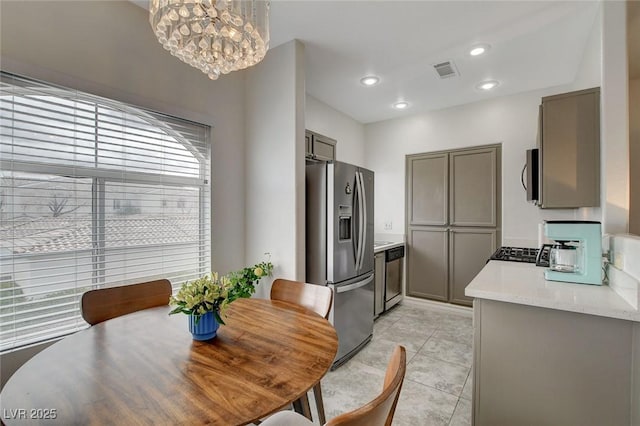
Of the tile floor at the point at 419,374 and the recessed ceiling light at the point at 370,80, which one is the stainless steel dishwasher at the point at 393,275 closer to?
the tile floor at the point at 419,374

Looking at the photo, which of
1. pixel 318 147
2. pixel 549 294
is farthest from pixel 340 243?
pixel 549 294

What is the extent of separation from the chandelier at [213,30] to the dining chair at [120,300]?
1311 millimetres

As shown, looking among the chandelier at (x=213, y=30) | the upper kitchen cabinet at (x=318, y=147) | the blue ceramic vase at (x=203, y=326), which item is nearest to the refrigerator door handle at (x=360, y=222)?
the upper kitchen cabinet at (x=318, y=147)

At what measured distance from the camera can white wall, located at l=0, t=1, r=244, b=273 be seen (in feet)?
4.97

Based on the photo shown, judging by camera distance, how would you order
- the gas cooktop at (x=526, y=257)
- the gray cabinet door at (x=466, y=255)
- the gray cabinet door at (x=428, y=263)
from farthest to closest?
the gray cabinet door at (x=428, y=263)
the gray cabinet door at (x=466, y=255)
the gas cooktop at (x=526, y=257)

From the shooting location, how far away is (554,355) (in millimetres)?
1366

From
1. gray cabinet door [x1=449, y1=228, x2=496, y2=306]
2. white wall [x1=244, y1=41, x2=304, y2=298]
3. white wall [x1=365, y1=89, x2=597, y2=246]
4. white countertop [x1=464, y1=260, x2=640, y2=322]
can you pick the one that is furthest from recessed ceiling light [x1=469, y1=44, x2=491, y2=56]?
gray cabinet door [x1=449, y1=228, x2=496, y2=306]

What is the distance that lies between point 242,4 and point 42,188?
4.82ft

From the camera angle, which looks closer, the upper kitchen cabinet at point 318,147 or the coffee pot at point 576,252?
A: the coffee pot at point 576,252

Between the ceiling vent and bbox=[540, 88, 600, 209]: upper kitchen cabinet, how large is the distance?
3.19 ft

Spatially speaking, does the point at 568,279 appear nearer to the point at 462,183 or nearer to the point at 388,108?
the point at 462,183

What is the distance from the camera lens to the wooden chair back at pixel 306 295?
5.32ft

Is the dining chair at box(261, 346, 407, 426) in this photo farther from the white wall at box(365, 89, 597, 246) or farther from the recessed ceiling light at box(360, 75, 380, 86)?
the white wall at box(365, 89, 597, 246)

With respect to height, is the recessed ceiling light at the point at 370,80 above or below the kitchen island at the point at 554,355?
above
